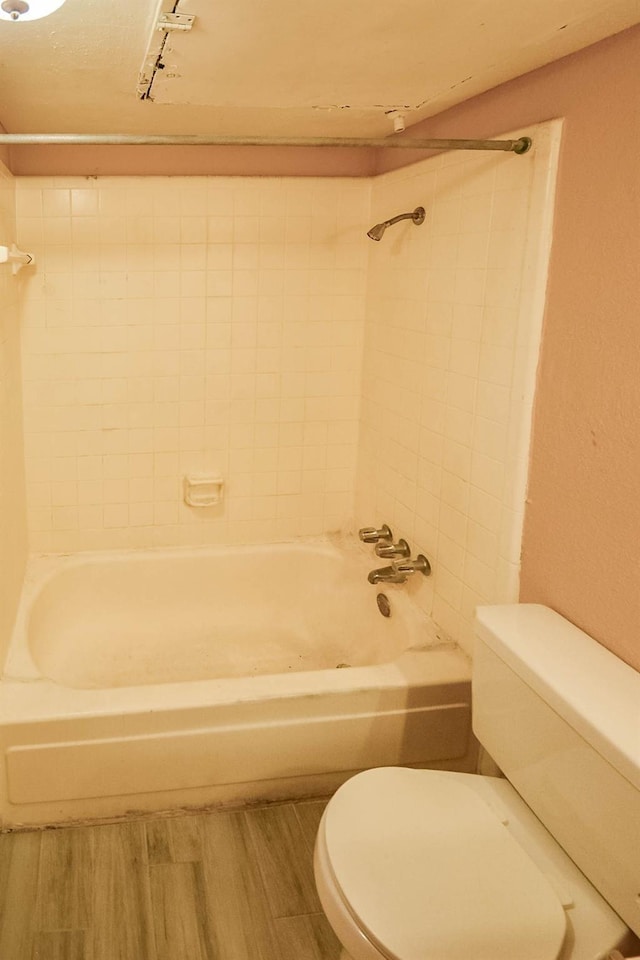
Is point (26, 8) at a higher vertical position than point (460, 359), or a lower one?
higher

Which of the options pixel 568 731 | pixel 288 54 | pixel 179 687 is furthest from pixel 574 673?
pixel 288 54

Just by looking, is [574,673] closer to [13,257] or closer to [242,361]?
[13,257]

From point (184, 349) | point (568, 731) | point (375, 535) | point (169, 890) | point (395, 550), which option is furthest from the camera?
point (184, 349)

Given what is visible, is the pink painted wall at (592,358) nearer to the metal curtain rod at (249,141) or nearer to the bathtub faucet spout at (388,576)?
the metal curtain rod at (249,141)

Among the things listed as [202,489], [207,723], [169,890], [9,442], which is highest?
[9,442]

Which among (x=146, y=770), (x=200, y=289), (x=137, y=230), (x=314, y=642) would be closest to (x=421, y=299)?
(x=200, y=289)

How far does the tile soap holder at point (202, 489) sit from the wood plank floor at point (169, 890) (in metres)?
1.23

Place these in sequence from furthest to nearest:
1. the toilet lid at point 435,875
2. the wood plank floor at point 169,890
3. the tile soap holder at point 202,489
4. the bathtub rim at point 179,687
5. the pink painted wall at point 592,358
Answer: the tile soap holder at point 202,489
the bathtub rim at point 179,687
the wood plank floor at point 169,890
the pink painted wall at point 592,358
the toilet lid at point 435,875

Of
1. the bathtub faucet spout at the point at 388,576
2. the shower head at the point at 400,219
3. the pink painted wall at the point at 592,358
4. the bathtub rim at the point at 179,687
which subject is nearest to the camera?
the pink painted wall at the point at 592,358

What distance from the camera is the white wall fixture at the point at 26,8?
1.29 metres

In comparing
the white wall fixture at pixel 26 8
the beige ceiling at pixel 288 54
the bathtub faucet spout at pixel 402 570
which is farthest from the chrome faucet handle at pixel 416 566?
the white wall fixture at pixel 26 8

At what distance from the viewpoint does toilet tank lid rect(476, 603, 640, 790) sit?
130cm

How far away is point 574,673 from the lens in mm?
1484

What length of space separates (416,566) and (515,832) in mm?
970
